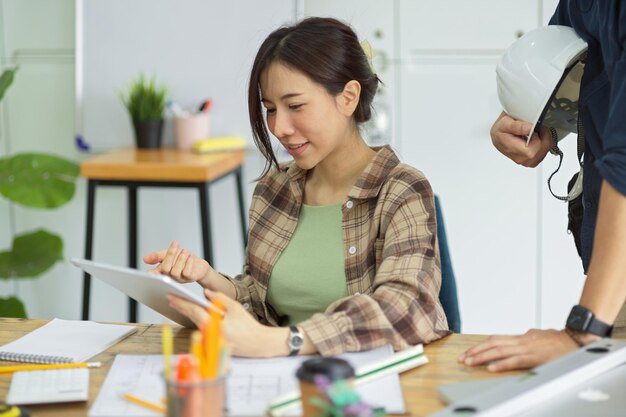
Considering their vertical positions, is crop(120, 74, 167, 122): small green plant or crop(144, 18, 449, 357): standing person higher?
crop(120, 74, 167, 122): small green plant

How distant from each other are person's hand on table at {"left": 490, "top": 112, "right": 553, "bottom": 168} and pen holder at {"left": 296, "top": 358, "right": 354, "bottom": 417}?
29.4 inches

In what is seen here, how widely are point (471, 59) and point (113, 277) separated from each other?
229 cm

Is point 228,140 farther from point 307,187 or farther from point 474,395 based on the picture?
point 474,395

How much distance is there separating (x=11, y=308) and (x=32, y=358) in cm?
185

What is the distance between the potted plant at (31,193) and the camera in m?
3.10

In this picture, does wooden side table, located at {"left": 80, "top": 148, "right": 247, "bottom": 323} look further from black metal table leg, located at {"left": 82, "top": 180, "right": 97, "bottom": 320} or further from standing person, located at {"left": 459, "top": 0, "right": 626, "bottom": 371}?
standing person, located at {"left": 459, "top": 0, "right": 626, "bottom": 371}

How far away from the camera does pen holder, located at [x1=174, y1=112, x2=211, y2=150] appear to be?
3346mm

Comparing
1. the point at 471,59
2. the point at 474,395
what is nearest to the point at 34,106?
the point at 471,59

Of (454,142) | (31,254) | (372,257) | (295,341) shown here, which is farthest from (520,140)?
(31,254)

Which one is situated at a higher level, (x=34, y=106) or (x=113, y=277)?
(x=34, y=106)

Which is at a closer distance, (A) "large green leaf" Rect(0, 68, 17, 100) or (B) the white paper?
(B) the white paper

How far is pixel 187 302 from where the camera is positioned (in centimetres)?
142

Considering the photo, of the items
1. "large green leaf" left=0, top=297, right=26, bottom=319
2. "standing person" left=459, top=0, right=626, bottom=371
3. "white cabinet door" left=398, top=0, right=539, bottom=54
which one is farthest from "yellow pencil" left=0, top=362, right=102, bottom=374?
"white cabinet door" left=398, top=0, right=539, bottom=54

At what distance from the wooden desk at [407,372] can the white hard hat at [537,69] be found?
0.40 m
